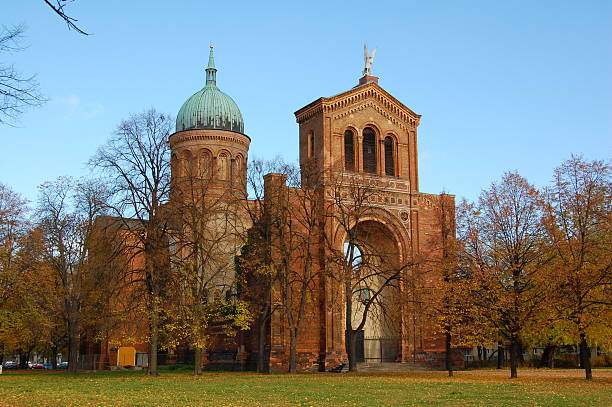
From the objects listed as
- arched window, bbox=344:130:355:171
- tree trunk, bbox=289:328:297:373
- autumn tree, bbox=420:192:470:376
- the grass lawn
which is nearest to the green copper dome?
arched window, bbox=344:130:355:171

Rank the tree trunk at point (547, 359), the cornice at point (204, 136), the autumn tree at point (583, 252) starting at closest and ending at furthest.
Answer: the autumn tree at point (583, 252) → the tree trunk at point (547, 359) → the cornice at point (204, 136)

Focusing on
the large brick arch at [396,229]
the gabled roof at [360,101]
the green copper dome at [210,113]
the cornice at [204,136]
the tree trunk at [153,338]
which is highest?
the green copper dome at [210,113]

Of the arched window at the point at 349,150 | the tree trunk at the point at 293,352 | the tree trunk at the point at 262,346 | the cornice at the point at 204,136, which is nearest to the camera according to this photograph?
the tree trunk at the point at 293,352

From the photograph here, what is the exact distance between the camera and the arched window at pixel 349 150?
46.5 meters

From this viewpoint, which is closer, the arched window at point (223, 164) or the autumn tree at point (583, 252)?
the autumn tree at point (583, 252)

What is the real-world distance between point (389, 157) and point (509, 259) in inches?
675

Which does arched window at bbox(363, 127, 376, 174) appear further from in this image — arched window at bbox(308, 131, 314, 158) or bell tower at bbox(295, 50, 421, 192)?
arched window at bbox(308, 131, 314, 158)

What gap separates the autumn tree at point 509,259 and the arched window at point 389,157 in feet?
45.5

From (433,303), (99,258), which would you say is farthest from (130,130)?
(433,303)

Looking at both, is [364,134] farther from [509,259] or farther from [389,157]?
[509,259]

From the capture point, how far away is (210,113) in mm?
60375

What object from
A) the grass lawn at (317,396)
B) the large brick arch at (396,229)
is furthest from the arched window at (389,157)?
the grass lawn at (317,396)

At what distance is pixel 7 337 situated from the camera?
4362 centimetres

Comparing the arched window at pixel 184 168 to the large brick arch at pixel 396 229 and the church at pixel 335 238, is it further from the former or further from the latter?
the large brick arch at pixel 396 229
